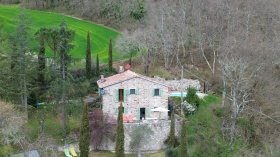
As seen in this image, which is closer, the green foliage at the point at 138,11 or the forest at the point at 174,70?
the forest at the point at 174,70

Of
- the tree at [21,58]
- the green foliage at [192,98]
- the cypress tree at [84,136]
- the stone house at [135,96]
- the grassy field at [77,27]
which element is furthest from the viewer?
the grassy field at [77,27]

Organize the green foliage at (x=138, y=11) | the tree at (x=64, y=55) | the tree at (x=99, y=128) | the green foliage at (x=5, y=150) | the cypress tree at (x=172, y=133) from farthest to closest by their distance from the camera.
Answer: the green foliage at (x=138, y=11) → the tree at (x=99, y=128) → the cypress tree at (x=172, y=133) → the tree at (x=64, y=55) → the green foliage at (x=5, y=150)

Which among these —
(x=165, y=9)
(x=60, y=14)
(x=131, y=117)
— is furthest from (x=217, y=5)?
(x=60, y=14)

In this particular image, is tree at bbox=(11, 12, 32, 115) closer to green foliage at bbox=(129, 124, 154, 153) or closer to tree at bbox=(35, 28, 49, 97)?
tree at bbox=(35, 28, 49, 97)

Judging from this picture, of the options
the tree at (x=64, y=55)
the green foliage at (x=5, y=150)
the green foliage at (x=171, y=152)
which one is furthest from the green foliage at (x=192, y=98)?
the green foliage at (x=5, y=150)

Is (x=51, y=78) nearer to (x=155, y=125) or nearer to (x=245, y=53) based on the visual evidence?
(x=155, y=125)

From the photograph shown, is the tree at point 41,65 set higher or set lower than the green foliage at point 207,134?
higher

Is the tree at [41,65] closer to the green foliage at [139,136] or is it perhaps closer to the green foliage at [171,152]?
the green foliage at [139,136]

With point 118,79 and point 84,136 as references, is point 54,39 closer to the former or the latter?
point 118,79
